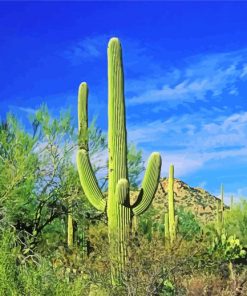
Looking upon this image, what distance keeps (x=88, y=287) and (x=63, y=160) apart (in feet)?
20.9

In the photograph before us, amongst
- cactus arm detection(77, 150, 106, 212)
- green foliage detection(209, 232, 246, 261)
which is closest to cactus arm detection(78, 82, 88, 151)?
cactus arm detection(77, 150, 106, 212)

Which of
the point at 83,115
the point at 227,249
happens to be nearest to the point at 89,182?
the point at 83,115

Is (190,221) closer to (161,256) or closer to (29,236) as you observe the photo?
(29,236)

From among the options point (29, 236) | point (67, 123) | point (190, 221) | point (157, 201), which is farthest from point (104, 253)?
point (157, 201)

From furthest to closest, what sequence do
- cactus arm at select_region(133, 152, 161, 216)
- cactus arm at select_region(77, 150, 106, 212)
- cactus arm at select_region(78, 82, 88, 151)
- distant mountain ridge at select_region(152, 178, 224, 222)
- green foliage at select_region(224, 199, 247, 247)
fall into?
1. distant mountain ridge at select_region(152, 178, 224, 222)
2. green foliage at select_region(224, 199, 247, 247)
3. cactus arm at select_region(78, 82, 88, 151)
4. cactus arm at select_region(77, 150, 106, 212)
5. cactus arm at select_region(133, 152, 161, 216)

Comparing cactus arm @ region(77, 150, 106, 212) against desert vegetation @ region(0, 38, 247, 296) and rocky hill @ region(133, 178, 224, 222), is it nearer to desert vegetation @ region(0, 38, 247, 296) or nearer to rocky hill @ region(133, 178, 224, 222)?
desert vegetation @ region(0, 38, 247, 296)

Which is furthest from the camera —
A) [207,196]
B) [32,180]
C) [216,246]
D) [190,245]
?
[207,196]

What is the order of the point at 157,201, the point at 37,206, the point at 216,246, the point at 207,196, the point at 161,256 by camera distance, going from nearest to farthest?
the point at 161,256 < the point at 216,246 < the point at 37,206 < the point at 157,201 < the point at 207,196

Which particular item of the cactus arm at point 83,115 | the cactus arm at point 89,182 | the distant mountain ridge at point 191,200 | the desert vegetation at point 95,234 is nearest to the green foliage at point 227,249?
the desert vegetation at point 95,234

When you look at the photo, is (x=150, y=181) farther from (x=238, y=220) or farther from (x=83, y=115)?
(x=238, y=220)

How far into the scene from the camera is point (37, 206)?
19.3m

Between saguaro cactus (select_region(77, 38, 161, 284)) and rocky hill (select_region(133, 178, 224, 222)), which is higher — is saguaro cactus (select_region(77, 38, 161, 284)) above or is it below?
below

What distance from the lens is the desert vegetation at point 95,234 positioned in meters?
9.55

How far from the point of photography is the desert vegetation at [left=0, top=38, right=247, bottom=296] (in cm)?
955
